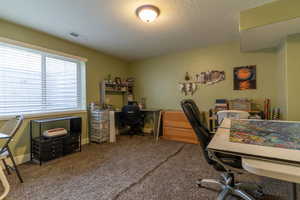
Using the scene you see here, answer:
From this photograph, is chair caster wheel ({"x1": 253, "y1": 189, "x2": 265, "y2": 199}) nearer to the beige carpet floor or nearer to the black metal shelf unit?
the beige carpet floor

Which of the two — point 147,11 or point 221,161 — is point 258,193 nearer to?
point 221,161

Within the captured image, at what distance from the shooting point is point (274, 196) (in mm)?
1548

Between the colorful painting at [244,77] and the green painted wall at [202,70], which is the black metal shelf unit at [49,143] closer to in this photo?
the green painted wall at [202,70]

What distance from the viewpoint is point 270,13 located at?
202 centimetres

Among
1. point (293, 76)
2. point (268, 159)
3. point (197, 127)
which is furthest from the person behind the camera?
point (293, 76)

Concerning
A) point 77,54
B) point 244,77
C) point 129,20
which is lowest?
point 244,77

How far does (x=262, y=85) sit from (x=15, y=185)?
452cm

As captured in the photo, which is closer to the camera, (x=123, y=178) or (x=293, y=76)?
(x=123, y=178)

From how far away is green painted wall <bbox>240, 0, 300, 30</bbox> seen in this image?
6.23ft

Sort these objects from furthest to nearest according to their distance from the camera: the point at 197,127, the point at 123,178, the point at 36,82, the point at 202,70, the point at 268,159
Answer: the point at 202,70
the point at 36,82
the point at 123,178
the point at 197,127
the point at 268,159

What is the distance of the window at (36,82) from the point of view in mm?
2439

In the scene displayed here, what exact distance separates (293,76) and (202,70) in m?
1.76

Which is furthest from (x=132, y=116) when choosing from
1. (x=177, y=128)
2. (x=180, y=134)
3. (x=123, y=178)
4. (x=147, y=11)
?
(x=147, y=11)

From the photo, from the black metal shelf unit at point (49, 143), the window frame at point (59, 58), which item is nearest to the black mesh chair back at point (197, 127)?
the black metal shelf unit at point (49, 143)
